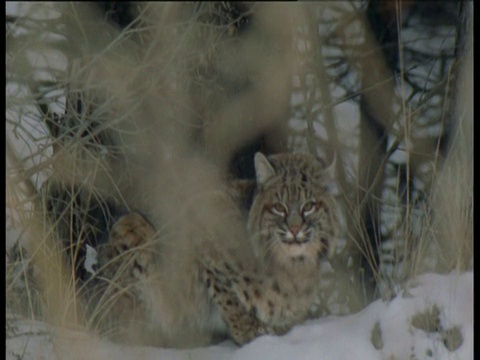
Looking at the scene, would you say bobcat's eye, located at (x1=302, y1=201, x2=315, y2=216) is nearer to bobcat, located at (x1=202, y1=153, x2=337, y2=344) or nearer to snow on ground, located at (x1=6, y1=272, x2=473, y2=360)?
bobcat, located at (x1=202, y1=153, x2=337, y2=344)

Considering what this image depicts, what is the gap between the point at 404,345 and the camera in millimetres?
2322

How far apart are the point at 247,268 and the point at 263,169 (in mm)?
281

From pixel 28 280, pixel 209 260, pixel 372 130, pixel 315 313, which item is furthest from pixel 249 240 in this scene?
pixel 28 280

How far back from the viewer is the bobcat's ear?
2.29 metres

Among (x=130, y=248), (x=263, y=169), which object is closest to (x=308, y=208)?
(x=263, y=169)

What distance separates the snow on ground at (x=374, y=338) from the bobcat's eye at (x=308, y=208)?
31 centimetres

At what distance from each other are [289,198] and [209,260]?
28 centimetres

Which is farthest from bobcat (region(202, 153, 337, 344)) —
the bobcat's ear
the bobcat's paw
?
the bobcat's paw

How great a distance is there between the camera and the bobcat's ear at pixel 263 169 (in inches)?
90.2

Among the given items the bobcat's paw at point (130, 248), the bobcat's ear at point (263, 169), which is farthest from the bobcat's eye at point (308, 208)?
the bobcat's paw at point (130, 248)

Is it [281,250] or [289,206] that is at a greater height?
[289,206]

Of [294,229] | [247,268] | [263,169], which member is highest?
[263,169]

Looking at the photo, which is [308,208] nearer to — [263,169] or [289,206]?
[289,206]

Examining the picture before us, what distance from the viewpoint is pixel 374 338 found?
92.0 inches
